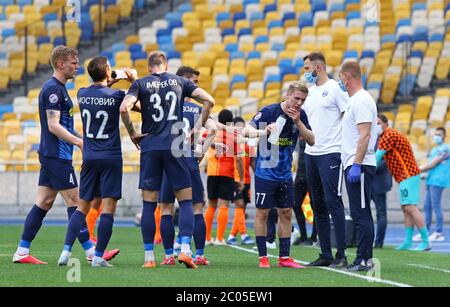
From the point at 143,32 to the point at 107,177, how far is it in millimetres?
23040

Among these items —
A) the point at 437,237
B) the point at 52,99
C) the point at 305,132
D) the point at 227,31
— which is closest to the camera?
the point at 305,132

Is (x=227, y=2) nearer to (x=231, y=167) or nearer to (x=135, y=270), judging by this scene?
(x=231, y=167)

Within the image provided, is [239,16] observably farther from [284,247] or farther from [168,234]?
[168,234]

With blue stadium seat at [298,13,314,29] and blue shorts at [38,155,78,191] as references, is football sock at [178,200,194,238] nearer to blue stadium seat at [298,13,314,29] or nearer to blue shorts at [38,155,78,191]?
blue shorts at [38,155,78,191]

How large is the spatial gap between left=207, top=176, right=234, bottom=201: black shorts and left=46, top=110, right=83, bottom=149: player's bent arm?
5715 millimetres

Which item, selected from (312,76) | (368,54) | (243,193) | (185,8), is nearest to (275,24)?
(185,8)

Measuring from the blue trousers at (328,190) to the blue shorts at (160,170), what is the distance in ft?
5.54

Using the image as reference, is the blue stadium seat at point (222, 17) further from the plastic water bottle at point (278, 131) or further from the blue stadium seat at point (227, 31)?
the plastic water bottle at point (278, 131)

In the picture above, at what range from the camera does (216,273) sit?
38.1ft

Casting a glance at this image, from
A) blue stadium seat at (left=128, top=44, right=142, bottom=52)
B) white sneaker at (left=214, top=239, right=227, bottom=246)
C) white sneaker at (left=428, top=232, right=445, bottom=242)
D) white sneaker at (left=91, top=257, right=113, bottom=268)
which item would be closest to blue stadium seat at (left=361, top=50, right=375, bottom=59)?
blue stadium seat at (left=128, top=44, right=142, bottom=52)

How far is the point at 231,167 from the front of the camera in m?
18.2

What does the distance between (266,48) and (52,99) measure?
65.9 feet

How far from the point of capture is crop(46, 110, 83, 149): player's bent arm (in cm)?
1242
